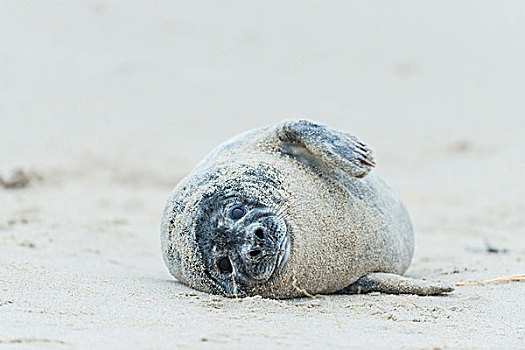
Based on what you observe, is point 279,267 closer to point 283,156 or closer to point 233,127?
point 283,156

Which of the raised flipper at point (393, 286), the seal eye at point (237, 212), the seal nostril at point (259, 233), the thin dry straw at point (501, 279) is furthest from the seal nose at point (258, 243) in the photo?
the thin dry straw at point (501, 279)

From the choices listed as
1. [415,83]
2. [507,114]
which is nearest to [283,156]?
[507,114]

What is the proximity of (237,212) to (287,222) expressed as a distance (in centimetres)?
24

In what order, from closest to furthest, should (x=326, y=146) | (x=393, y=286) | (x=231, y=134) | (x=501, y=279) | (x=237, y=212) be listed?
1. (x=237, y=212)
2. (x=393, y=286)
3. (x=326, y=146)
4. (x=501, y=279)
5. (x=231, y=134)

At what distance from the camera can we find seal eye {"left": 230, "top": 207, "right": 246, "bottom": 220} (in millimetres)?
2871

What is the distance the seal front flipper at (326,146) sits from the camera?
10.7 feet

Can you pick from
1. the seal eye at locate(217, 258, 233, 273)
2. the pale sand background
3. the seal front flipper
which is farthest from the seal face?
the seal front flipper

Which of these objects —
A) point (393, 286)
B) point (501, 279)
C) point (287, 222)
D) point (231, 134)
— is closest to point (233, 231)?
point (287, 222)

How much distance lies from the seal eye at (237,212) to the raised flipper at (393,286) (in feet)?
2.38

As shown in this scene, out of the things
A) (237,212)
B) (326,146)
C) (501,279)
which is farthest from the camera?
(501,279)

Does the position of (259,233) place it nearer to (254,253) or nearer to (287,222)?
(254,253)

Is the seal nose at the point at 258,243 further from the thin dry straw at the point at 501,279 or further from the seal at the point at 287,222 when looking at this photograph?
the thin dry straw at the point at 501,279

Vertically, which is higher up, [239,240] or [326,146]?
[326,146]

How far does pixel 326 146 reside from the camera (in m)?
3.28
